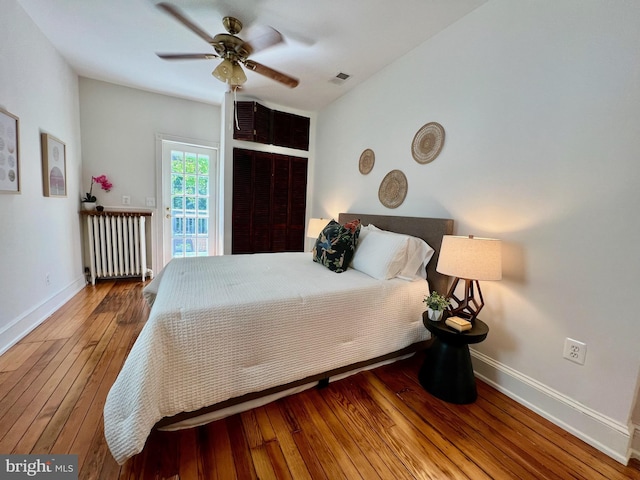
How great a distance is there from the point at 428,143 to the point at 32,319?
11.9 feet

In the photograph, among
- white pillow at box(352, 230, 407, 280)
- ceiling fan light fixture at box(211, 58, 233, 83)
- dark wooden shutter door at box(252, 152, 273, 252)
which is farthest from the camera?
dark wooden shutter door at box(252, 152, 273, 252)

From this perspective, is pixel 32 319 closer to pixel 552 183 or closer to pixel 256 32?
pixel 256 32

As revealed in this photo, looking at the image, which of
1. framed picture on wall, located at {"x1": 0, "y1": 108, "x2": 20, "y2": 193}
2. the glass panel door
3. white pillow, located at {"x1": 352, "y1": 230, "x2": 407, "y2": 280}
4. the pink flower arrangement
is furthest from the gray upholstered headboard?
the pink flower arrangement

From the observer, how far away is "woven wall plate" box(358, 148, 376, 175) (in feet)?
9.18

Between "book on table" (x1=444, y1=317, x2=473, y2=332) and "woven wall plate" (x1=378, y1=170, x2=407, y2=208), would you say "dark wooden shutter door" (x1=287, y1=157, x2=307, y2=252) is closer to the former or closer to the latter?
"woven wall plate" (x1=378, y1=170, x2=407, y2=208)

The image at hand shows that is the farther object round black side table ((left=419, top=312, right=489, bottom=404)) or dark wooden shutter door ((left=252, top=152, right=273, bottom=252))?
dark wooden shutter door ((left=252, top=152, right=273, bottom=252))

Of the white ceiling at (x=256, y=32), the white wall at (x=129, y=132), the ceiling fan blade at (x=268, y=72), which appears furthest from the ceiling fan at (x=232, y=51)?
the white wall at (x=129, y=132)

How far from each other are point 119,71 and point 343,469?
4189mm

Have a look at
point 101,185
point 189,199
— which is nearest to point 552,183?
point 189,199

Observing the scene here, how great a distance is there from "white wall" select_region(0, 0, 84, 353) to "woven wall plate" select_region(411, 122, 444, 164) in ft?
10.2

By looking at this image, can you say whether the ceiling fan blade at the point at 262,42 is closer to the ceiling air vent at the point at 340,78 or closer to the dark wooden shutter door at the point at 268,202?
the ceiling air vent at the point at 340,78

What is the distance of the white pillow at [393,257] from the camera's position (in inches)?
74.8

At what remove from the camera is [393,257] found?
74.7 inches

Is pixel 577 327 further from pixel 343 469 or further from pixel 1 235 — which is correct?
pixel 1 235
